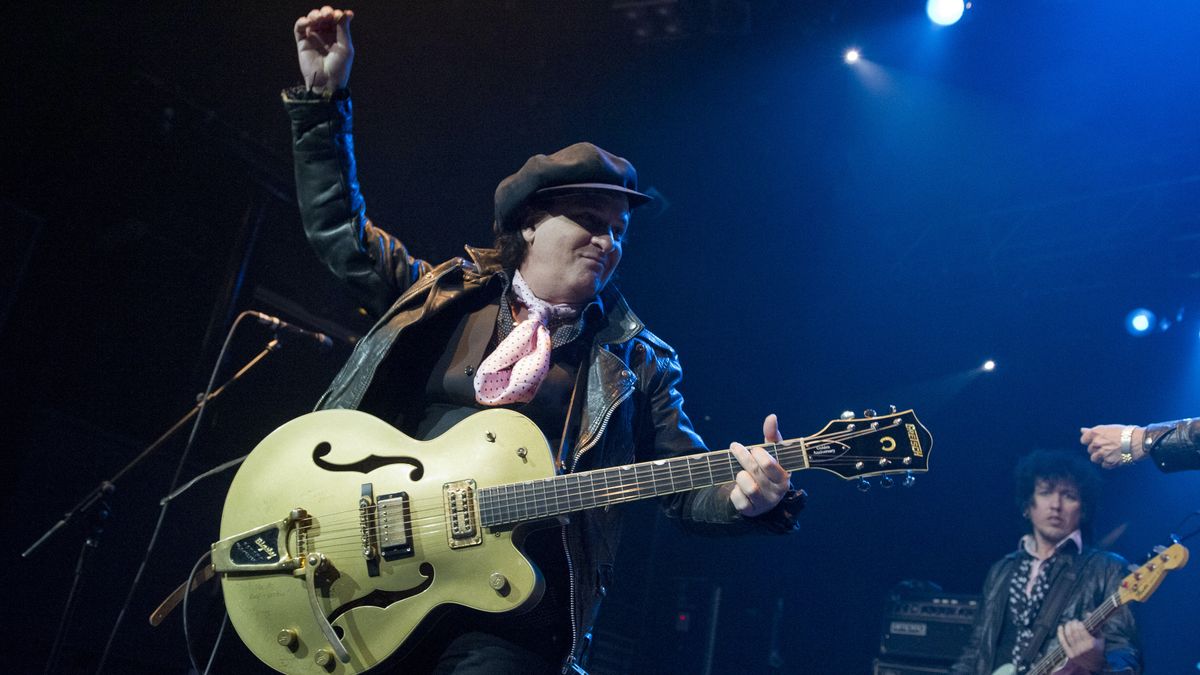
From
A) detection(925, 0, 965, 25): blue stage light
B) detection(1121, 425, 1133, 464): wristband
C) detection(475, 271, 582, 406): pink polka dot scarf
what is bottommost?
detection(475, 271, 582, 406): pink polka dot scarf

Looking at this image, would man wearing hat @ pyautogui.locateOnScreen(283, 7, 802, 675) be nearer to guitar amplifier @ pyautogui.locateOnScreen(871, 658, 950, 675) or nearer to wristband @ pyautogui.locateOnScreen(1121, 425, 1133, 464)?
wristband @ pyautogui.locateOnScreen(1121, 425, 1133, 464)

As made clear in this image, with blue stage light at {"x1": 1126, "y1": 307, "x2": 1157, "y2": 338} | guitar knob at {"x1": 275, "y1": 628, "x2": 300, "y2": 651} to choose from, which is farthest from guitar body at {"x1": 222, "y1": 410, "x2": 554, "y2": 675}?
blue stage light at {"x1": 1126, "y1": 307, "x2": 1157, "y2": 338}

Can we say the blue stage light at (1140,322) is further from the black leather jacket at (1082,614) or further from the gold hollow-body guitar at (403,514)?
the gold hollow-body guitar at (403,514)

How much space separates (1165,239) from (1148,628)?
363 centimetres

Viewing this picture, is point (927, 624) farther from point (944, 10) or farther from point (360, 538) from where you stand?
point (360, 538)

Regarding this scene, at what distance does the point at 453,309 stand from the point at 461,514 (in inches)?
32.0

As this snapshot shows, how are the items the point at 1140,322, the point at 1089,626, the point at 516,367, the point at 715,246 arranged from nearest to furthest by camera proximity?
1. the point at 516,367
2. the point at 1089,626
3. the point at 1140,322
4. the point at 715,246

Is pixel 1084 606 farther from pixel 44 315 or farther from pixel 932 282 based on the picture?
pixel 44 315

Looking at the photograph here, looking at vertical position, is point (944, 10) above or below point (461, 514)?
above

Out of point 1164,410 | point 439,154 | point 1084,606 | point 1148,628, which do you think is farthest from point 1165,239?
point 439,154

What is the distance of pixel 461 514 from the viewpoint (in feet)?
7.74

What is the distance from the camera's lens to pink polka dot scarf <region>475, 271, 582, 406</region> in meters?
2.67

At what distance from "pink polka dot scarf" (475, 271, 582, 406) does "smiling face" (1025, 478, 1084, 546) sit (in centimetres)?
505

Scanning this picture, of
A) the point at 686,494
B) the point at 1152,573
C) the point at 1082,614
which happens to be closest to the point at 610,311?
the point at 686,494
